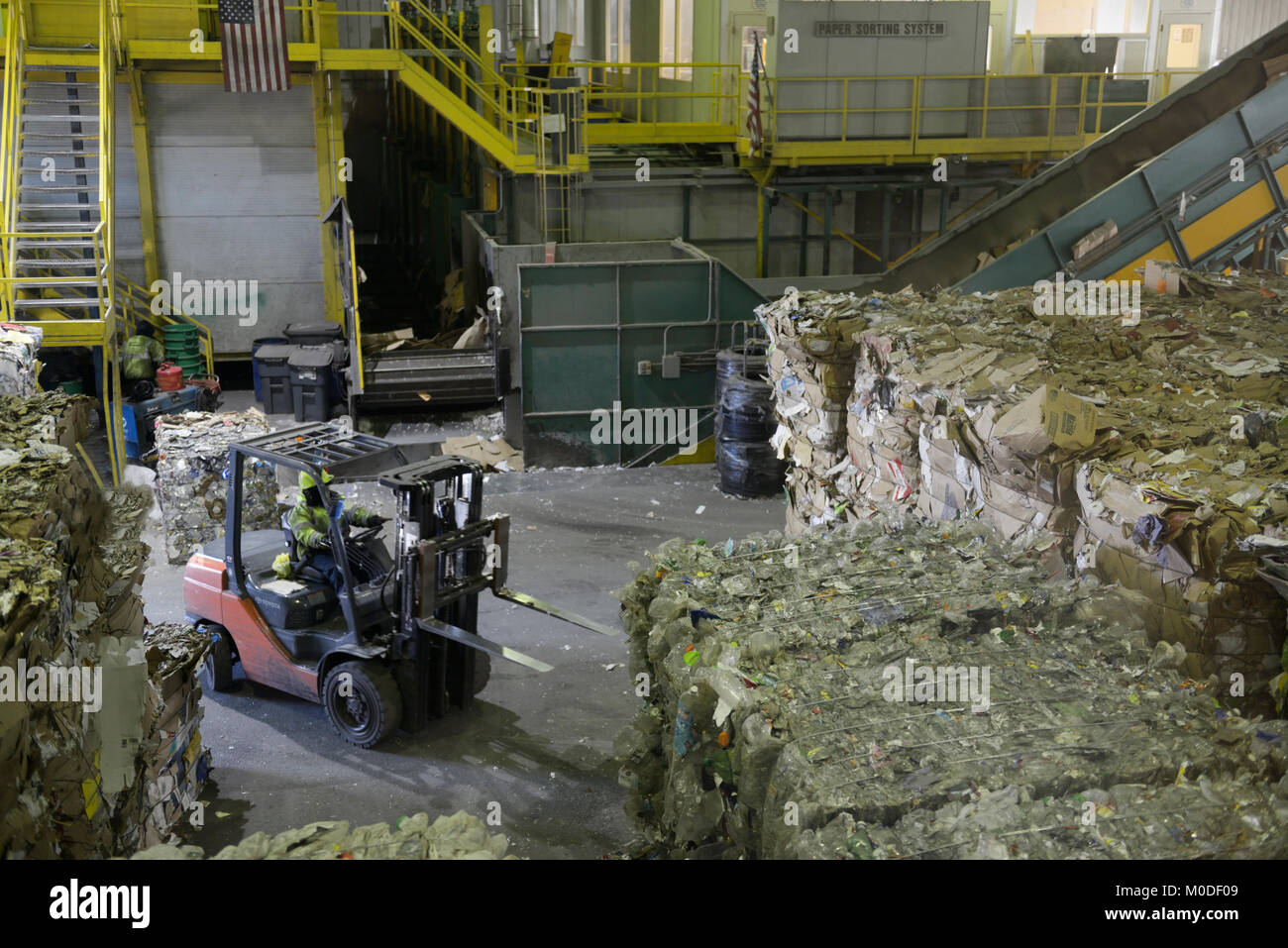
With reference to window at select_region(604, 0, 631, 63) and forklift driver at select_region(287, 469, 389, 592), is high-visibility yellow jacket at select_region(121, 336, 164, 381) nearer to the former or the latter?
forklift driver at select_region(287, 469, 389, 592)

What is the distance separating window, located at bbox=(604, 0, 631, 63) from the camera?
21.8 m

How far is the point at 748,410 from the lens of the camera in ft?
36.1

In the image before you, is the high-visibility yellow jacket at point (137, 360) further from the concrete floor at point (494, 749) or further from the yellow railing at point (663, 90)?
the yellow railing at point (663, 90)

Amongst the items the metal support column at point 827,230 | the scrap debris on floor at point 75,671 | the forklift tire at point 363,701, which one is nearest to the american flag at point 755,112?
the metal support column at point 827,230

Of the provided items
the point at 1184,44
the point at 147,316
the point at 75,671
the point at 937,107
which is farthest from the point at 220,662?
the point at 1184,44

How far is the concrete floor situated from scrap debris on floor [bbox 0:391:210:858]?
592 millimetres

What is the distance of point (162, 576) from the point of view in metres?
9.20

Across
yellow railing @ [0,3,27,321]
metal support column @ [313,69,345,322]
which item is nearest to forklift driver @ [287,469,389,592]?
yellow railing @ [0,3,27,321]

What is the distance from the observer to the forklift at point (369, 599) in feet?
21.1

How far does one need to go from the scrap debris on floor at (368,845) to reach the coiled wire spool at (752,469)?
8.31 meters

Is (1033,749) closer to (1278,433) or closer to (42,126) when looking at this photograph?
(1278,433)

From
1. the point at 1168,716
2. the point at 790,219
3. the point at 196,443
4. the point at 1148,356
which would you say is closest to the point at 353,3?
the point at 790,219

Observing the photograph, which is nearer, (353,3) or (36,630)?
(36,630)
